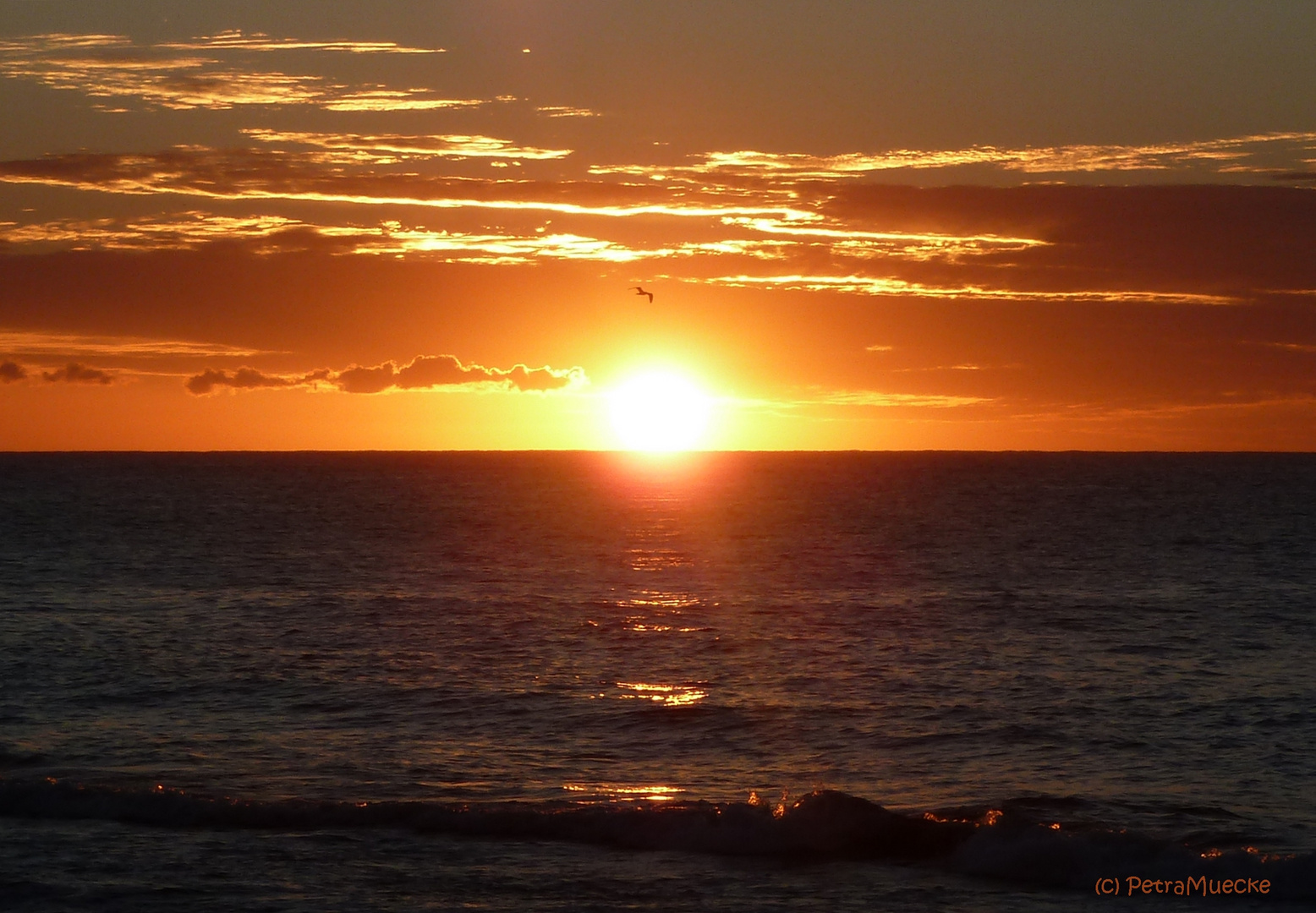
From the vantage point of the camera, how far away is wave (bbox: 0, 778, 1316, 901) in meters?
20.3

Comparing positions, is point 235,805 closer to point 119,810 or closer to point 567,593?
point 119,810

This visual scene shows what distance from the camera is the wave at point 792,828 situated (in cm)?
2031

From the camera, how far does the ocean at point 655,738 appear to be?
20.0 m

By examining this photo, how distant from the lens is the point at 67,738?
28.3 metres

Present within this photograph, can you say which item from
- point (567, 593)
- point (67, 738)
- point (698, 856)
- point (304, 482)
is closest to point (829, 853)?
point (698, 856)

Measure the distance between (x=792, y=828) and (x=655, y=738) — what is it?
23.8ft

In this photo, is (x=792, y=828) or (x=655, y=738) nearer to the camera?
(x=792, y=828)

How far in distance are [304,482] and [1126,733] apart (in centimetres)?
17189

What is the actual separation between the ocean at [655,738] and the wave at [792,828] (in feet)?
0.21

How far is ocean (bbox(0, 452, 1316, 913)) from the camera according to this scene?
2002 centimetres

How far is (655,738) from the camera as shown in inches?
1134

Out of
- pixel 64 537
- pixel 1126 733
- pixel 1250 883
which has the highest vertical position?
pixel 64 537

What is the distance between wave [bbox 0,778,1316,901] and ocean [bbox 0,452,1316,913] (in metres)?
0.06

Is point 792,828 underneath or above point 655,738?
underneath
